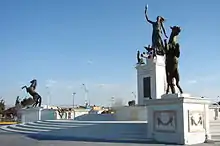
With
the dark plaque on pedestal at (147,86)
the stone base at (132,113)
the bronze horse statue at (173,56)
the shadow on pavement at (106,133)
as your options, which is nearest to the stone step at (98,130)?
the shadow on pavement at (106,133)

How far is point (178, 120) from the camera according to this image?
46.5ft

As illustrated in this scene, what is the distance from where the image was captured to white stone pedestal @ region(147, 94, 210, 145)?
1406cm

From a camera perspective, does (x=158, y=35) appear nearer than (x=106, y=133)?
No

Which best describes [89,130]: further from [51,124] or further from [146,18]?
[146,18]

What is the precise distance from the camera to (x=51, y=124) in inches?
819

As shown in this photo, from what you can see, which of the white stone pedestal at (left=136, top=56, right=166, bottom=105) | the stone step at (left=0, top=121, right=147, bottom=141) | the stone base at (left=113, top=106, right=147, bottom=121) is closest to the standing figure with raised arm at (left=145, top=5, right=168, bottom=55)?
the white stone pedestal at (left=136, top=56, right=166, bottom=105)

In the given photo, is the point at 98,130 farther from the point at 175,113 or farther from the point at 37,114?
the point at 37,114

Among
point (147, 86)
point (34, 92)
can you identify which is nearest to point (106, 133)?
point (147, 86)

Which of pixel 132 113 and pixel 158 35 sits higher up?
pixel 158 35

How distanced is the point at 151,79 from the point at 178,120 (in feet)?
33.4

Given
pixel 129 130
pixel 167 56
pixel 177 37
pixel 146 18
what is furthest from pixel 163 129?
pixel 146 18

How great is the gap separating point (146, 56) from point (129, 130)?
9490 millimetres

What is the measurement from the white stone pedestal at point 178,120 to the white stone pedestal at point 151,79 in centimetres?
811

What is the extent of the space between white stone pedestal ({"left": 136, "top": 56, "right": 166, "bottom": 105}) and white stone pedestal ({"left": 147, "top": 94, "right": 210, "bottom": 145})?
26.6ft
